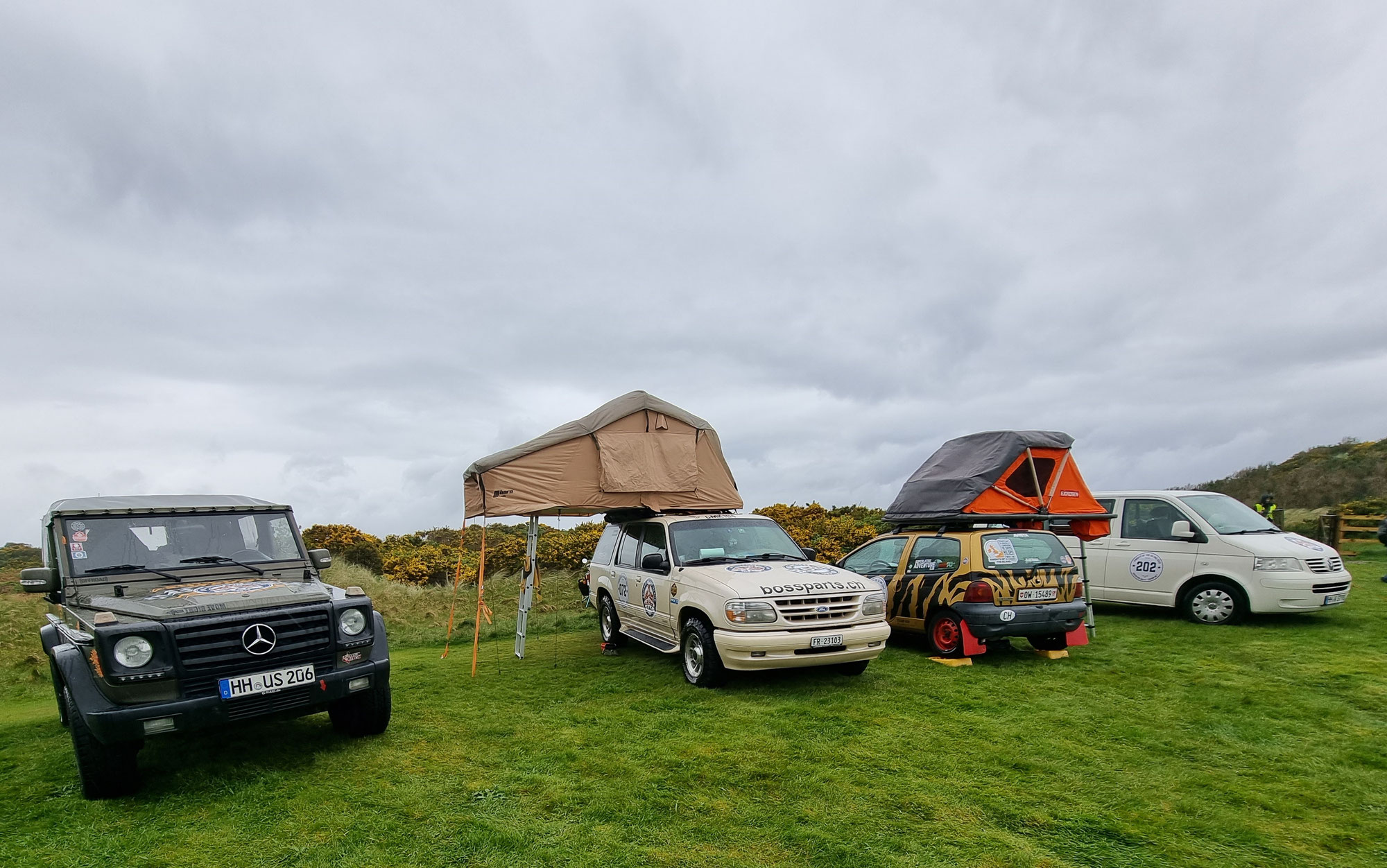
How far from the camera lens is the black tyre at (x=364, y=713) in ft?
18.8

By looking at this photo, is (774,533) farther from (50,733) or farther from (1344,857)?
(50,733)

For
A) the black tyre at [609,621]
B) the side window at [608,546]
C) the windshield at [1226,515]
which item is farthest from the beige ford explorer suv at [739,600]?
the windshield at [1226,515]

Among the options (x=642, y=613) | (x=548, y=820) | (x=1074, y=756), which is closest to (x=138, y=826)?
(x=548, y=820)

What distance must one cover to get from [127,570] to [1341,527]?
21714mm

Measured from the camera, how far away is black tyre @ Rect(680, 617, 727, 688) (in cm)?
707

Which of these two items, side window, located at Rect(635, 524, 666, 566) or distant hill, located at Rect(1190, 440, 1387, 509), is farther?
distant hill, located at Rect(1190, 440, 1387, 509)

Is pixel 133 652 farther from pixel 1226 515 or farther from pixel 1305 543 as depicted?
pixel 1305 543

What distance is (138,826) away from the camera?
14.1 feet

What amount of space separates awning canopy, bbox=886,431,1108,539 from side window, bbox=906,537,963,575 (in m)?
0.33

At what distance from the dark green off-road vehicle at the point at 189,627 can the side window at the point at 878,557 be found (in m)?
5.89

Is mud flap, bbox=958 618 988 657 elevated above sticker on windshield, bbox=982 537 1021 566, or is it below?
below

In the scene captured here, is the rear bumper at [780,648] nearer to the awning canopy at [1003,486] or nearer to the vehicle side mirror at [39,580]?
the awning canopy at [1003,486]

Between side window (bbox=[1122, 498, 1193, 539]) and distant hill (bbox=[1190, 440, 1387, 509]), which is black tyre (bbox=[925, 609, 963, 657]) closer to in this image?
side window (bbox=[1122, 498, 1193, 539])

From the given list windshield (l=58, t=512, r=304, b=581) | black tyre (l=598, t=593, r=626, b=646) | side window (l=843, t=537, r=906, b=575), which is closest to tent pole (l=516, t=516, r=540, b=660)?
black tyre (l=598, t=593, r=626, b=646)
